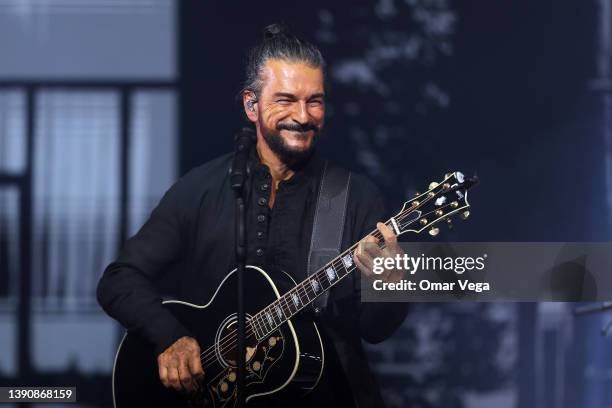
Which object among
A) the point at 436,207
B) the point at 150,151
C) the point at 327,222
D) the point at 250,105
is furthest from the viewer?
the point at 150,151

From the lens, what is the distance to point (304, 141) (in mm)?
4008

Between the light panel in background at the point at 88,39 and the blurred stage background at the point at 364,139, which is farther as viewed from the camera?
the light panel in background at the point at 88,39

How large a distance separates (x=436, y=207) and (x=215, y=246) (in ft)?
2.72

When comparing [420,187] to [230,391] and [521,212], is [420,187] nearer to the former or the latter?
[521,212]

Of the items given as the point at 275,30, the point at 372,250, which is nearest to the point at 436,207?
the point at 372,250

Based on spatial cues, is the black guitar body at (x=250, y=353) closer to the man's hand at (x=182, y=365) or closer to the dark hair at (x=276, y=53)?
the man's hand at (x=182, y=365)

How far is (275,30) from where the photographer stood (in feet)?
13.7

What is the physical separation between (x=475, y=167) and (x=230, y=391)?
4.05 ft

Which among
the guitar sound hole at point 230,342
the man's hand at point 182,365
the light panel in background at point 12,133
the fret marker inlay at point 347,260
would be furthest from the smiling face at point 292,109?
the light panel in background at point 12,133

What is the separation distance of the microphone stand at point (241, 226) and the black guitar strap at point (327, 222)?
49 cm

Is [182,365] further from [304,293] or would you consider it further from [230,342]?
[304,293]

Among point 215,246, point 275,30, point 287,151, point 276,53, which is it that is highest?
point 275,30

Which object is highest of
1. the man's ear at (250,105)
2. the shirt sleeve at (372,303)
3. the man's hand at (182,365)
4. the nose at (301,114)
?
the man's ear at (250,105)

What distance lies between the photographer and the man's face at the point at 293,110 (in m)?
4.00
